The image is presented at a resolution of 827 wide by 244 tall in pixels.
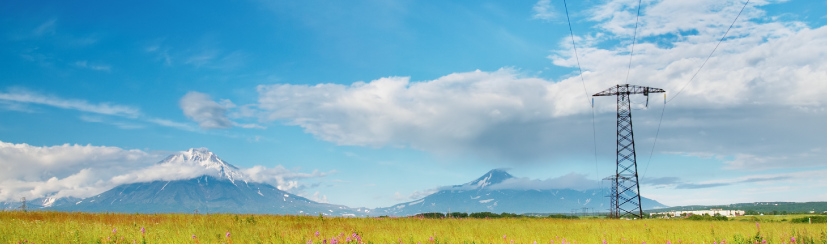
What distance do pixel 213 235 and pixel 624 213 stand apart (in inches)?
2005

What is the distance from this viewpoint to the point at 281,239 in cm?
1491

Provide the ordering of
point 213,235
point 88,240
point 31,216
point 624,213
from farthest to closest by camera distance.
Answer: point 624,213, point 31,216, point 213,235, point 88,240

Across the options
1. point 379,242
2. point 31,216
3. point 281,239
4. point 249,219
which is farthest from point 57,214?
point 379,242

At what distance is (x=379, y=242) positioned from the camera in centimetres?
1446

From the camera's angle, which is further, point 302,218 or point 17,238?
point 302,218

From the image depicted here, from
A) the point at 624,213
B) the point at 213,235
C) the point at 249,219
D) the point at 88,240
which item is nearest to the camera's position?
the point at 88,240

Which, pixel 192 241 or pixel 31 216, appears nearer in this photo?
pixel 192 241

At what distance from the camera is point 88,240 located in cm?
1548

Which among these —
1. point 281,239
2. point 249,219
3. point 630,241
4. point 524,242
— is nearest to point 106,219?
point 249,219

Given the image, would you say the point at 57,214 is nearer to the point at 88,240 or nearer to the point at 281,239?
the point at 88,240

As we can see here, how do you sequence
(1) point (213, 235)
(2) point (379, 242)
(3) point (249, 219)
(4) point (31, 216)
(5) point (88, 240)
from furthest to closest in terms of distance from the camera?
(4) point (31, 216)
(3) point (249, 219)
(1) point (213, 235)
(5) point (88, 240)
(2) point (379, 242)

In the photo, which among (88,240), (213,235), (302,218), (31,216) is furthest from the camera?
(302,218)

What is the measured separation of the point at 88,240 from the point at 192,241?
349 cm

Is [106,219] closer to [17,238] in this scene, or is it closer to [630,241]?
[17,238]
